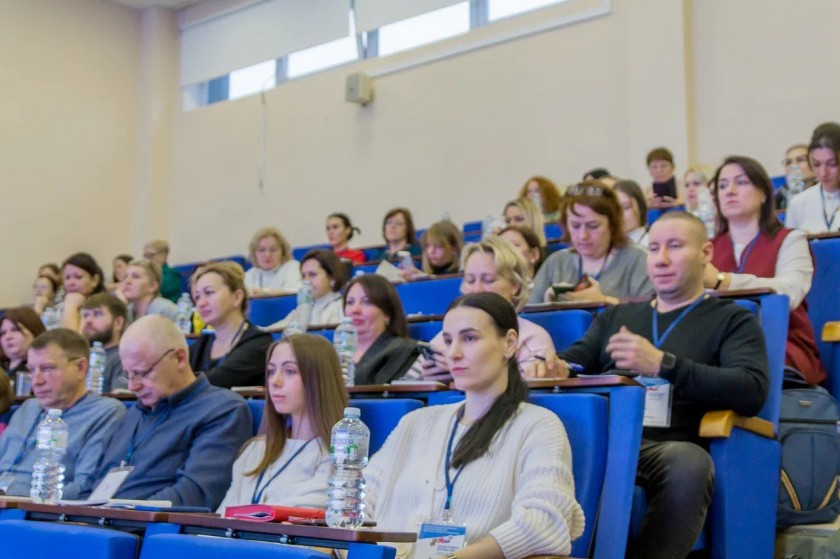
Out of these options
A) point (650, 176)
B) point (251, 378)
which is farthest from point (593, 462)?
point (650, 176)

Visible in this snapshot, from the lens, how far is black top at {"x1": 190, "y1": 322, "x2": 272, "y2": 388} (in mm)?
3453

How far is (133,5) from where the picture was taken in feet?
29.6

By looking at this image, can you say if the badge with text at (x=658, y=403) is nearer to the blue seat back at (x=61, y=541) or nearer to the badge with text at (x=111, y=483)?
the blue seat back at (x=61, y=541)

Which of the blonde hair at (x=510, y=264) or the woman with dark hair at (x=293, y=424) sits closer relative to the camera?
the woman with dark hair at (x=293, y=424)

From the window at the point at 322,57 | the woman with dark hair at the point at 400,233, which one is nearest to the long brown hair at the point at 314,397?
the woman with dark hair at the point at 400,233

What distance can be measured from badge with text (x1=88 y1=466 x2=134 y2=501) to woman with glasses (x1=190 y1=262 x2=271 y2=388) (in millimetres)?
772

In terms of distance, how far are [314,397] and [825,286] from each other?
5.42ft

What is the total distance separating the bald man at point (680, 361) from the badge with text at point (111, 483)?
3.80ft

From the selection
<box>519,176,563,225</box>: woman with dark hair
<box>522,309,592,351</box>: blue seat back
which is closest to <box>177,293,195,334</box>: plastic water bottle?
<box>519,176,563,225</box>: woman with dark hair

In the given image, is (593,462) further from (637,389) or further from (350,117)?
(350,117)

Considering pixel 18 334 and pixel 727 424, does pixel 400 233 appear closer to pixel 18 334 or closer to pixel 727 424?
pixel 18 334

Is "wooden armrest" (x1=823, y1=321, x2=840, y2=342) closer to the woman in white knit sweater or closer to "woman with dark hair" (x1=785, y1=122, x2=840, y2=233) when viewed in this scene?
"woman with dark hair" (x1=785, y1=122, x2=840, y2=233)

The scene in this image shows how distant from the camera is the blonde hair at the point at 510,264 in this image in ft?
9.97

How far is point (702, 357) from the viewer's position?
2441 millimetres
